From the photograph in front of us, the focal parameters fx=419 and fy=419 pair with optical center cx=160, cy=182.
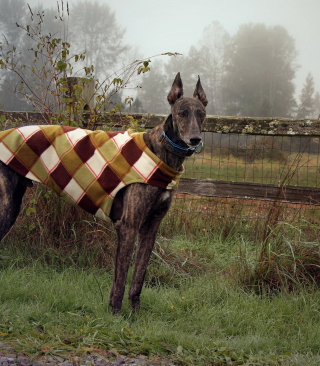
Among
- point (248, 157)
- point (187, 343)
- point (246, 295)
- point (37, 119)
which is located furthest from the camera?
point (248, 157)

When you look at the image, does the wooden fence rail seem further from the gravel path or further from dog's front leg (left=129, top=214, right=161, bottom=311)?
the gravel path

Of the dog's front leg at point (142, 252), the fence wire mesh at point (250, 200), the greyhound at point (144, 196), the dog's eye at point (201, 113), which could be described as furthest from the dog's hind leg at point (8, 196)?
the fence wire mesh at point (250, 200)

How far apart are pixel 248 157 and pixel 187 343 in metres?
4.04

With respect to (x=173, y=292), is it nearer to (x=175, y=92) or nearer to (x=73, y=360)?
(x=73, y=360)

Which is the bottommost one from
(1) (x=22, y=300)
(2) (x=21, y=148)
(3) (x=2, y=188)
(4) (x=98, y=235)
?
(1) (x=22, y=300)

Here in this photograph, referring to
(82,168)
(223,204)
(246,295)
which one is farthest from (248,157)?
(82,168)

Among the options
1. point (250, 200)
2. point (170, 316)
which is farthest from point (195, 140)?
point (250, 200)

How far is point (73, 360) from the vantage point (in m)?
2.27

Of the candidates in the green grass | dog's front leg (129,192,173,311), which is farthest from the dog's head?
the green grass

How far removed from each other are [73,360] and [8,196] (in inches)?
59.4

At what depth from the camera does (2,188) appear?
3.27 metres

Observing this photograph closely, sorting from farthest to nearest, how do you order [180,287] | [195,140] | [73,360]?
[180,287]
[195,140]
[73,360]

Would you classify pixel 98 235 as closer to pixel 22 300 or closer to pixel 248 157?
pixel 22 300

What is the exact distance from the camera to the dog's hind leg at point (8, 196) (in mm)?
3268
